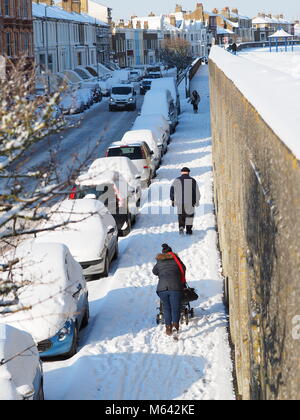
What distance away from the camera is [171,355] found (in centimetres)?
1148

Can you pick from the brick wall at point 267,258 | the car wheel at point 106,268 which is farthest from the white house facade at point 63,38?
the brick wall at point 267,258

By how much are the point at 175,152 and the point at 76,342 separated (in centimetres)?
2336

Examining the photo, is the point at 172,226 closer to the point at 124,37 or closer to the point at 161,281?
the point at 161,281

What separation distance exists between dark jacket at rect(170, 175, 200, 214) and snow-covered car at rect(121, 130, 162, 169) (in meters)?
10.4

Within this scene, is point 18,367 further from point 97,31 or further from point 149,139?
point 97,31

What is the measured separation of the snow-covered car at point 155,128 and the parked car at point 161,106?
5.67 meters

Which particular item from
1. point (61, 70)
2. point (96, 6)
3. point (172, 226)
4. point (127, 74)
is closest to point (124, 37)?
point (96, 6)

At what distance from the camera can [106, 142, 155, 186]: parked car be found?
86.4ft

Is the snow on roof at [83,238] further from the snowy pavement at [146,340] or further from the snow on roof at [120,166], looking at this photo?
the snow on roof at [120,166]

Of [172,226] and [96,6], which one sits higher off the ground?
[96,6]

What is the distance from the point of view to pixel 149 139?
30688 millimetres

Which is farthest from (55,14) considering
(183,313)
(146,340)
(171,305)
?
(146,340)

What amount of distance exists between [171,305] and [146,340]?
620 millimetres

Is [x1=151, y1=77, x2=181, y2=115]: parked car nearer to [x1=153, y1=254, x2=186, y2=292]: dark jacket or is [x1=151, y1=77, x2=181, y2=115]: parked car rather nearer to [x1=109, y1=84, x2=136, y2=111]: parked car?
[x1=109, y1=84, x2=136, y2=111]: parked car
